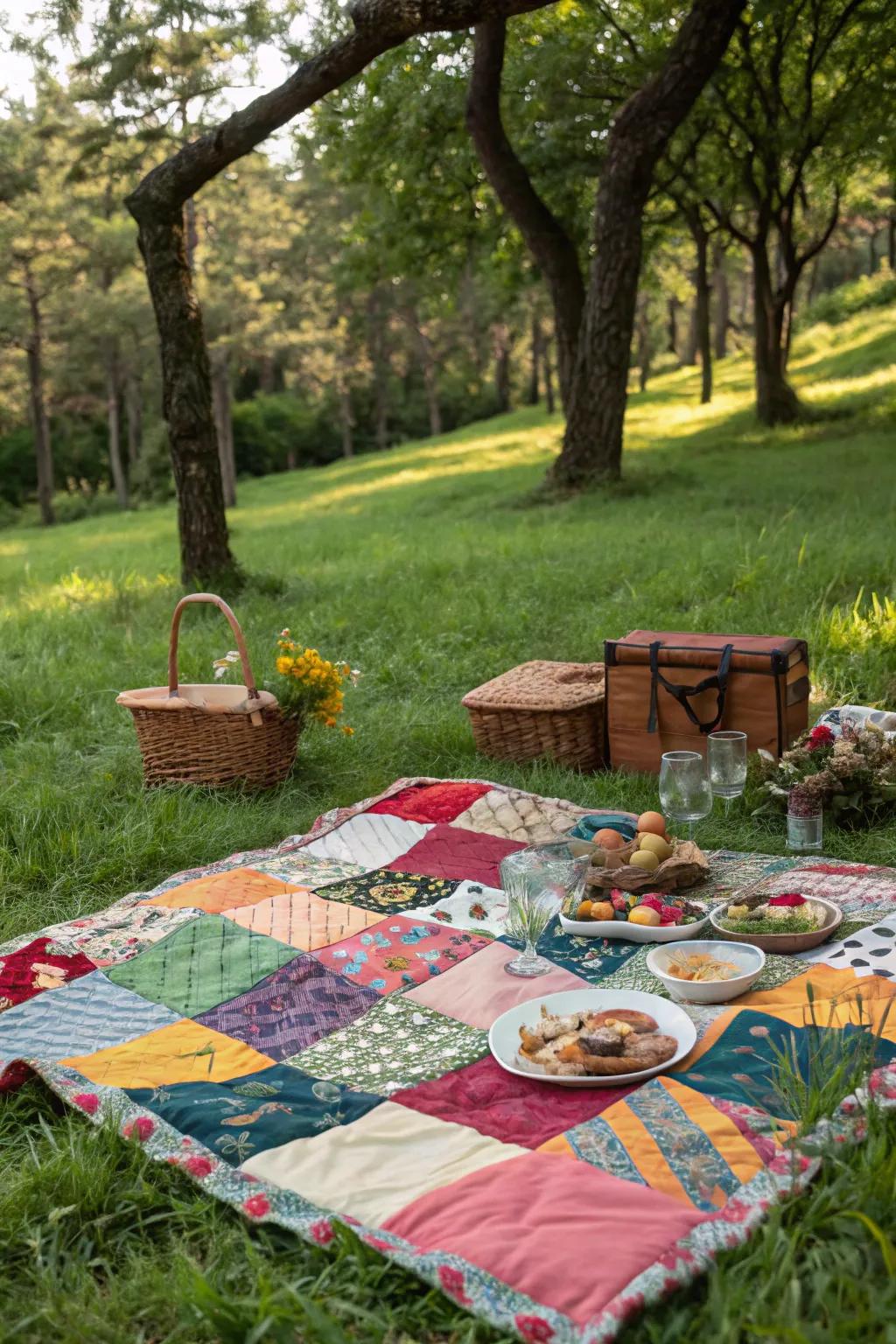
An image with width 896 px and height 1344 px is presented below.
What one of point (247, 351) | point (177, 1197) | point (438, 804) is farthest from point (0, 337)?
point (177, 1197)

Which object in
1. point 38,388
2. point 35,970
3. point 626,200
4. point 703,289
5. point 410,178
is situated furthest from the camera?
point 38,388

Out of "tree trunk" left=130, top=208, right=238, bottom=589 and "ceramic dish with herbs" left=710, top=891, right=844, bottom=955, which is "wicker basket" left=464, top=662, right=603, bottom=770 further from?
"tree trunk" left=130, top=208, right=238, bottom=589

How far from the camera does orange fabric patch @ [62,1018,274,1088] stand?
3055mm

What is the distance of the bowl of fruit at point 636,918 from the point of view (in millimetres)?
3713

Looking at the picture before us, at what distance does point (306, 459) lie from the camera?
153 feet

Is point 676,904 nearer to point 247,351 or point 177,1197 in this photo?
point 177,1197

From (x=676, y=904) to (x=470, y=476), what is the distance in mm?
16427

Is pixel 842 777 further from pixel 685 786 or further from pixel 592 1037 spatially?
pixel 592 1037

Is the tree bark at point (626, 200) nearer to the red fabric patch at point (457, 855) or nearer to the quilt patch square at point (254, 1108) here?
the red fabric patch at point (457, 855)

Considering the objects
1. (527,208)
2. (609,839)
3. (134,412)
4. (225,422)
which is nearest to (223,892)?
(609,839)

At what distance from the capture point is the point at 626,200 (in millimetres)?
12117

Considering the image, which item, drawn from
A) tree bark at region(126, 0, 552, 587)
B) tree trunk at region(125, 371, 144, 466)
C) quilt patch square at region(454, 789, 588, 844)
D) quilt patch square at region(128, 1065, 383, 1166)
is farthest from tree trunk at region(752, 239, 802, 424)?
tree trunk at region(125, 371, 144, 466)

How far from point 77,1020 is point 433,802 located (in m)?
2.01

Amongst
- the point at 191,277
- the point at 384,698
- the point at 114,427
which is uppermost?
the point at 191,277
